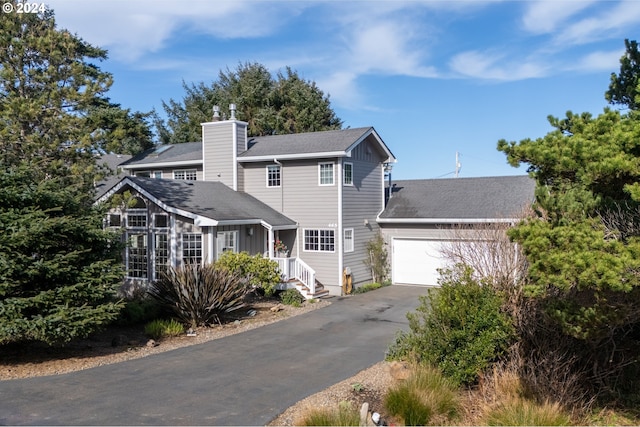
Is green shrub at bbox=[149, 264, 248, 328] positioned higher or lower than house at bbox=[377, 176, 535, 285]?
lower

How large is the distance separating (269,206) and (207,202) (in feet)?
11.0

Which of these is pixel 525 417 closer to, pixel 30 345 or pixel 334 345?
pixel 334 345

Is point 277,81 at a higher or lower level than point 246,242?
higher

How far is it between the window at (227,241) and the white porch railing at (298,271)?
63.7 inches

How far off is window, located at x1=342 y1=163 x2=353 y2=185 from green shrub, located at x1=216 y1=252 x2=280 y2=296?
498cm

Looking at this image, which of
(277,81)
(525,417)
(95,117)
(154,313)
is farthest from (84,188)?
(277,81)

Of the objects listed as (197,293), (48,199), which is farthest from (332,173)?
(48,199)

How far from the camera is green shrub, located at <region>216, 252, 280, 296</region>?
17.0 m

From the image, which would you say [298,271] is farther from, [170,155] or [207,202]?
[170,155]

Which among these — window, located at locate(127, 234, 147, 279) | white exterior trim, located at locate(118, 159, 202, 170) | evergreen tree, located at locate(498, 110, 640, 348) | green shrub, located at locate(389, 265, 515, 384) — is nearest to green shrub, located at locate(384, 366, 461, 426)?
green shrub, located at locate(389, 265, 515, 384)

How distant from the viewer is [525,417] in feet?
23.2

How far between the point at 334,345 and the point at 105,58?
1598 centimetres

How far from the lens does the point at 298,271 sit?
19.9 meters

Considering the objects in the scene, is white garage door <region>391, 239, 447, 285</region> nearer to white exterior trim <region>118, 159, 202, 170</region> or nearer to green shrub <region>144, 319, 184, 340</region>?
white exterior trim <region>118, 159, 202, 170</region>
